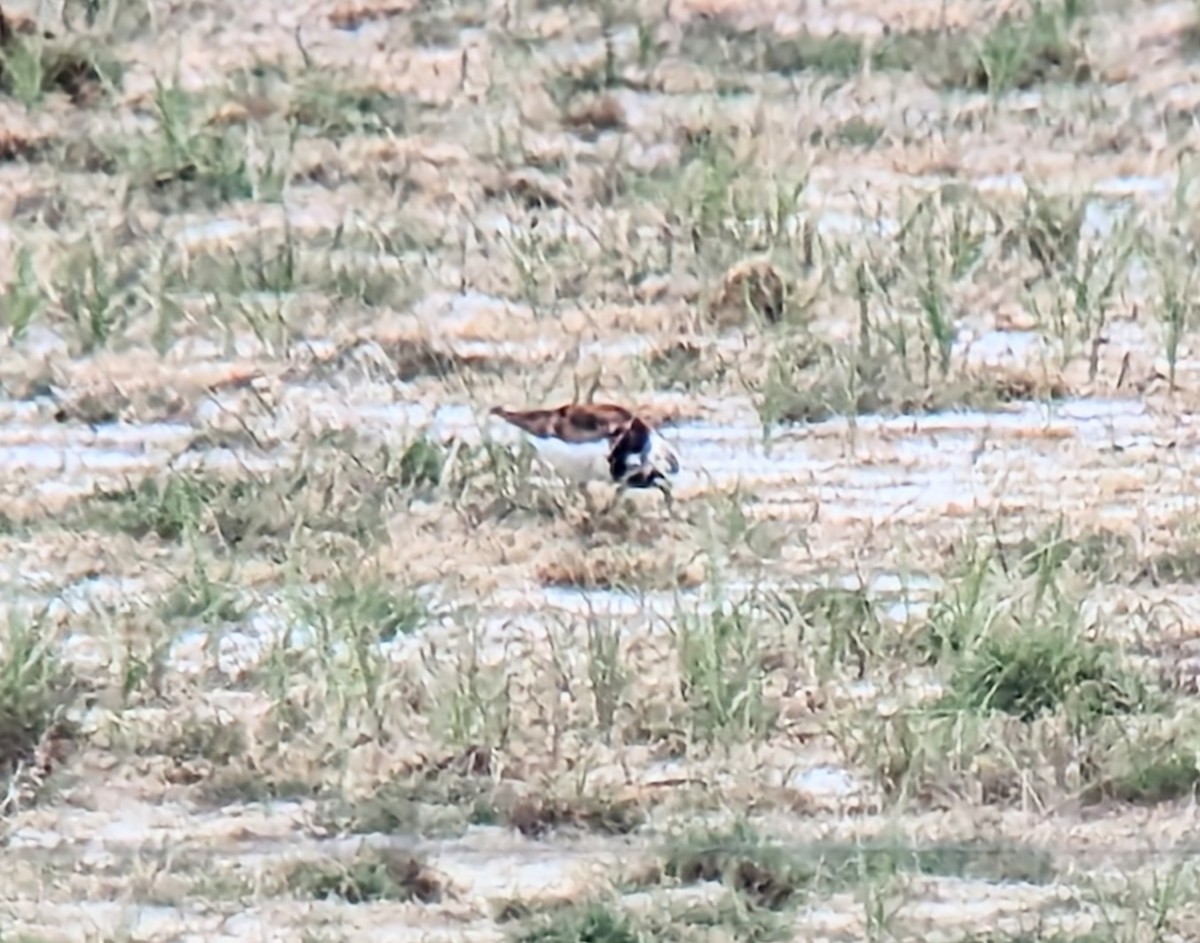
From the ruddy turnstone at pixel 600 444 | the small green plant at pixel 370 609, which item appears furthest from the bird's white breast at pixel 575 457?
the small green plant at pixel 370 609

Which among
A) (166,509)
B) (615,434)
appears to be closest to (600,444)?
(615,434)

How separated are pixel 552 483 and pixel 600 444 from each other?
36 mm

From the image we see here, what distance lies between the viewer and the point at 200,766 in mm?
1038

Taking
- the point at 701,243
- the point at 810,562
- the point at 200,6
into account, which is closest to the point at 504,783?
the point at 810,562

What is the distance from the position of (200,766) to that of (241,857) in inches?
2.2

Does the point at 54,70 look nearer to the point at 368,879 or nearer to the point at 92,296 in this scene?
the point at 92,296

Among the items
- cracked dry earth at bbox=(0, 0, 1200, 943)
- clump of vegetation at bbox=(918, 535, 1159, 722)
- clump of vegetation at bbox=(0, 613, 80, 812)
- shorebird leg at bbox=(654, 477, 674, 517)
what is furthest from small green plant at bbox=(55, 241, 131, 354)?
clump of vegetation at bbox=(918, 535, 1159, 722)

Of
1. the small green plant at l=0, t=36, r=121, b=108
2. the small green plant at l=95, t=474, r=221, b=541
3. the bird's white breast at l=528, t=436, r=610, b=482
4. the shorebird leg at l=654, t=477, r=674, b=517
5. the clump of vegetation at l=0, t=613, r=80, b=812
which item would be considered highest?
the small green plant at l=0, t=36, r=121, b=108

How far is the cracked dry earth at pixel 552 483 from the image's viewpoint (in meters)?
1.03

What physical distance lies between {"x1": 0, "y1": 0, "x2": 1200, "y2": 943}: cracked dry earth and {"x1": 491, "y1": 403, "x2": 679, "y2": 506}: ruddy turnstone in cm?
2

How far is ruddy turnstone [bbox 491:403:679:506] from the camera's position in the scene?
3.47 ft

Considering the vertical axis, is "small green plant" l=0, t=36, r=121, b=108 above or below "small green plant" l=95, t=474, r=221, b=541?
above

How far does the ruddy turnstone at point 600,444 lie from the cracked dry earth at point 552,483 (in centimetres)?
2

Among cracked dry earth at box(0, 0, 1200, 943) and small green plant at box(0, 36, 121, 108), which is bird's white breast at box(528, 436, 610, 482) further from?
small green plant at box(0, 36, 121, 108)
